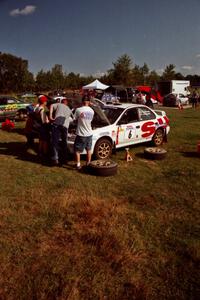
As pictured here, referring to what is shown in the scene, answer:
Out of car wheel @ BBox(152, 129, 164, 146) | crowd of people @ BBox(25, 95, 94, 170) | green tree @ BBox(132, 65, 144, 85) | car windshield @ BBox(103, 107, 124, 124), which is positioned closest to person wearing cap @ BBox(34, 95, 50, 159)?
crowd of people @ BBox(25, 95, 94, 170)

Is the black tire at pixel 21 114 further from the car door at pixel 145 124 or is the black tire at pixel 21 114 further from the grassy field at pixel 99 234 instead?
the grassy field at pixel 99 234

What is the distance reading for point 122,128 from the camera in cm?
832

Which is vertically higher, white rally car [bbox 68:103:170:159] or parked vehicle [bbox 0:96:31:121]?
parked vehicle [bbox 0:96:31:121]

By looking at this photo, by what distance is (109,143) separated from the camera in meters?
7.97

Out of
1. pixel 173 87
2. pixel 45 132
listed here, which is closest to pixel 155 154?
pixel 45 132

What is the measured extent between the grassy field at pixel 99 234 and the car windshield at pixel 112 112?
2.06 meters

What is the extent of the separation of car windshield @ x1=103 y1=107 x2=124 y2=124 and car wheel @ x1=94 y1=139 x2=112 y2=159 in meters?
0.78

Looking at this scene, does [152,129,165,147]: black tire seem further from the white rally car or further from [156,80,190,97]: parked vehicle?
[156,80,190,97]: parked vehicle

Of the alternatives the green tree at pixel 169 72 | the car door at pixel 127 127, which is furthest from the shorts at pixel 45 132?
the green tree at pixel 169 72

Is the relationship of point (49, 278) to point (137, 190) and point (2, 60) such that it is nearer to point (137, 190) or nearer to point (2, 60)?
point (137, 190)

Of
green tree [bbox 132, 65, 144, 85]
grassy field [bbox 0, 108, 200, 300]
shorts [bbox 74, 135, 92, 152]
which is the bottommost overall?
grassy field [bbox 0, 108, 200, 300]

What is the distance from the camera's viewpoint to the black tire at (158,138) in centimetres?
955

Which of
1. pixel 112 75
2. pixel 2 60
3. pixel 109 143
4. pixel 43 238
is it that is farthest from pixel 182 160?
pixel 2 60

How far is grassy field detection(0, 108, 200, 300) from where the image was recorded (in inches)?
121
